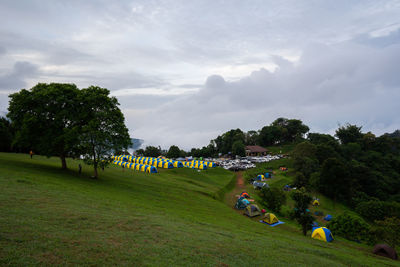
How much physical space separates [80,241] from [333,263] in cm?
1478

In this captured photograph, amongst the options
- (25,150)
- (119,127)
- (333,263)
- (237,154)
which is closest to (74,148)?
(119,127)

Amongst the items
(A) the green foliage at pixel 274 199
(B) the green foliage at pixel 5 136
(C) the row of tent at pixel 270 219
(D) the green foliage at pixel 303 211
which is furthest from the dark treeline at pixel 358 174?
(B) the green foliage at pixel 5 136

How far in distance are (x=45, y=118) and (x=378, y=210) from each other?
57815mm

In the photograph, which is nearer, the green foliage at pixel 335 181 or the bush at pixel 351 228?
the bush at pixel 351 228

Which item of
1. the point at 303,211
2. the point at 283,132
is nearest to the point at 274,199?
the point at 303,211

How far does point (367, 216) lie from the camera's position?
1657 inches

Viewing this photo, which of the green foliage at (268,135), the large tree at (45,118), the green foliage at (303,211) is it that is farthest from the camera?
the green foliage at (268,135)

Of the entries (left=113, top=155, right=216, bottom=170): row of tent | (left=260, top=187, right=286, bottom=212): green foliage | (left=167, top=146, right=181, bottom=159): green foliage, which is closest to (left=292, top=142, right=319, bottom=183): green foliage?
(left=260, top=187, right=286, bottom=212): green foliage

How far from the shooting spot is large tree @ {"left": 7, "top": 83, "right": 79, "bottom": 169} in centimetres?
2544

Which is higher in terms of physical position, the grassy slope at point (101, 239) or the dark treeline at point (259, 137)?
the dark treeline at point (259, 137)

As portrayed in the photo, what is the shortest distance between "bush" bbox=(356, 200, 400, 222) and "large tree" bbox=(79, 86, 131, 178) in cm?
4706

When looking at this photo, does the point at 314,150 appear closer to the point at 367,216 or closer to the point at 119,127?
the point at 367,216

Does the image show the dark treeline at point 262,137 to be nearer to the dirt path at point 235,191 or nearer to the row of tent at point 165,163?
the row of tent at point 165,163

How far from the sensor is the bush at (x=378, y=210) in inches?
1542
